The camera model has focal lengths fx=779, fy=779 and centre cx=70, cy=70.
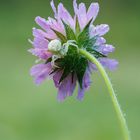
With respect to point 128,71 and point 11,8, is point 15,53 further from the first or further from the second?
point 11,8

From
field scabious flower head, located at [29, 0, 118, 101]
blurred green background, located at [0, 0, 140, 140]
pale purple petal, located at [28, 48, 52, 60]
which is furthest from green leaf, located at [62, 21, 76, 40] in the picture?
blurred green background, located at [0, 0, 140, 140]

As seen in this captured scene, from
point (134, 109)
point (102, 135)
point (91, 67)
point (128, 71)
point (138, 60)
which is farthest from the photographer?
point (138, 60)

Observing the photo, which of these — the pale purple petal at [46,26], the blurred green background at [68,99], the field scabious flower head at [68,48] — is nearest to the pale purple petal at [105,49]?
the field scabious flower head at [68,48]

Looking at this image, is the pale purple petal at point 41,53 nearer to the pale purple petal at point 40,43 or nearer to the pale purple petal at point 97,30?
the pale purple petal at point 40,43

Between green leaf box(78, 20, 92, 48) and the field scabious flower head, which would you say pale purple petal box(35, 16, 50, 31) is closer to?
the field scabious flower head

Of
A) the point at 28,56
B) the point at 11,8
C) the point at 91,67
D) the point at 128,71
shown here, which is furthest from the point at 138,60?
the point at 91,67

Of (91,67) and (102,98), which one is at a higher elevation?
(102,98)

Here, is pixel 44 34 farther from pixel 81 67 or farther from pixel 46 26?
pixel 81 67
